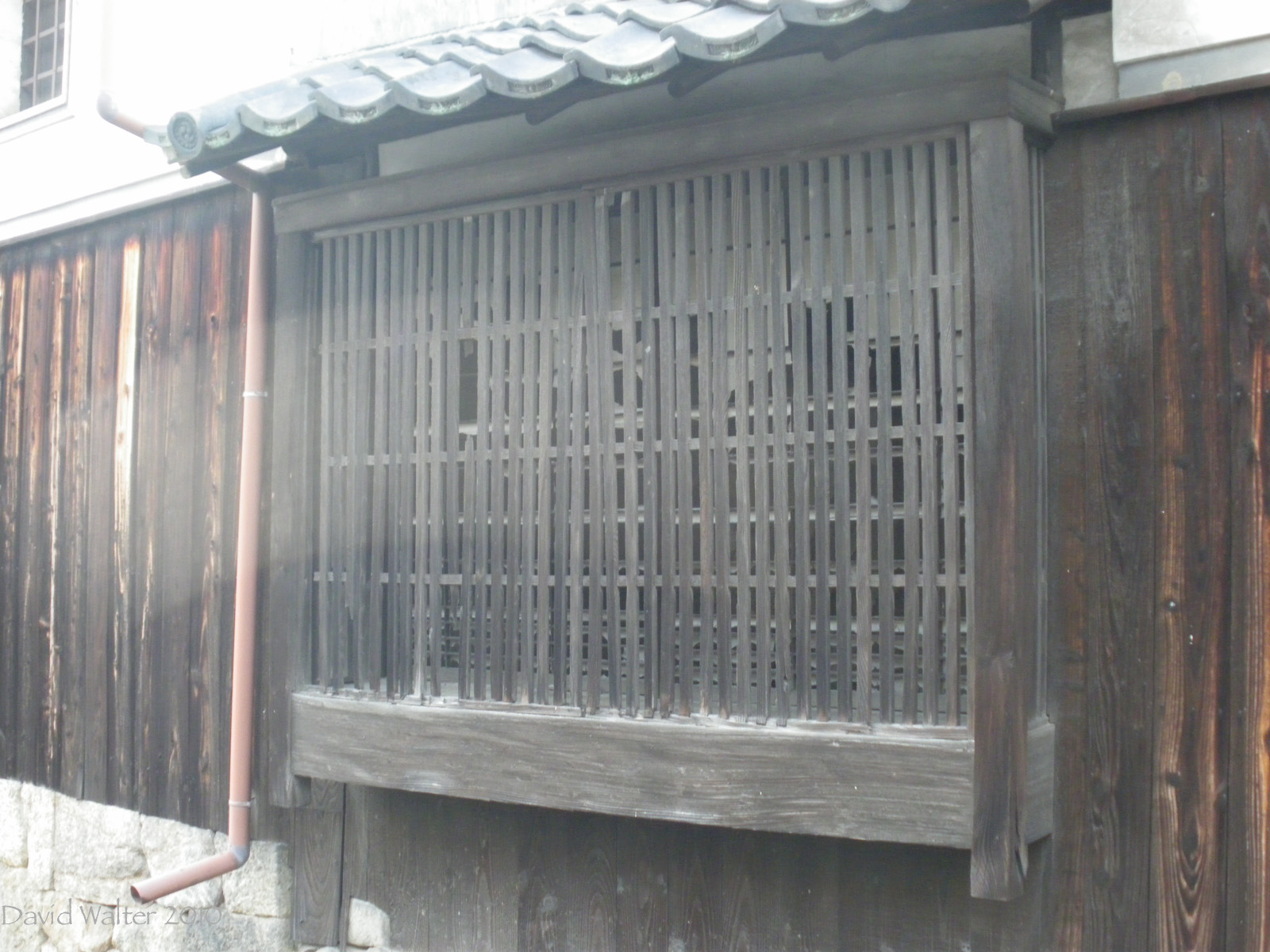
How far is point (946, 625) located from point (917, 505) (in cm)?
37

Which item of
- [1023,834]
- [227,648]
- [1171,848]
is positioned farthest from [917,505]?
[227,648]

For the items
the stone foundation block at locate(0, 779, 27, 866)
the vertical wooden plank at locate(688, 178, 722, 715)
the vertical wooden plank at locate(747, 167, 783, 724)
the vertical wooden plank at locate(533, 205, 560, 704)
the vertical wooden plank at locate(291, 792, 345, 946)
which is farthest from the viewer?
the stone foundation block at locate(0, 779, 27, 866)

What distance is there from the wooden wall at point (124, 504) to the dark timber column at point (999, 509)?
367 cm

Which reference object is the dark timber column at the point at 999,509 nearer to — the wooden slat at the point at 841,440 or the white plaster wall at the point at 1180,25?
the wooden slat at the point at 841,440

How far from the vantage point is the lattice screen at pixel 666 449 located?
3688 millimetres

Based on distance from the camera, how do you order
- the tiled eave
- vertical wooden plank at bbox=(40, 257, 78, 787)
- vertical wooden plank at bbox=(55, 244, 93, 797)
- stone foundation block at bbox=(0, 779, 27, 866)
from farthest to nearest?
1. stone foundation block at bbox=(0, 779, 27, 866)
2. vertical wooden plank at bbox=(40, 257, 78, 787)
3. vertical wooden plank at bbox=(55, 244, 93, 797)
4. the tiled eave

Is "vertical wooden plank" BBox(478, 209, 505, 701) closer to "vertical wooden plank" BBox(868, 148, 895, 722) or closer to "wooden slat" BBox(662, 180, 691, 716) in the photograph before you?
"wooden slat" BBox(662, 180, 691, 716)

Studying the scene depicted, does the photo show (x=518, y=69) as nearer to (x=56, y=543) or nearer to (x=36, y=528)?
(x=56, y=543)

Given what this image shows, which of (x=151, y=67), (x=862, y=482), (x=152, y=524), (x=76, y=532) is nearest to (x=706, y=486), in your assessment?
(x=862, y=482)

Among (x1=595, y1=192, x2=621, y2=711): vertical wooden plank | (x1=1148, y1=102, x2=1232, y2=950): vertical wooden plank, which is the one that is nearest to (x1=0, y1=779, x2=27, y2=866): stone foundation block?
(x1=595, y1=192, x2=621, y2=711): vertical wooden plank

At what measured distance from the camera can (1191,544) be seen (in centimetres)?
359

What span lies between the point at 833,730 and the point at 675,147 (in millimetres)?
1988

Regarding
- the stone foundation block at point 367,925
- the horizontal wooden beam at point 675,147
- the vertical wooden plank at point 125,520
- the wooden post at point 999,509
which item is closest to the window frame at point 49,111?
the vertical wooden plank at point 125,520

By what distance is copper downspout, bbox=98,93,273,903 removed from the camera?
17.5 ft
